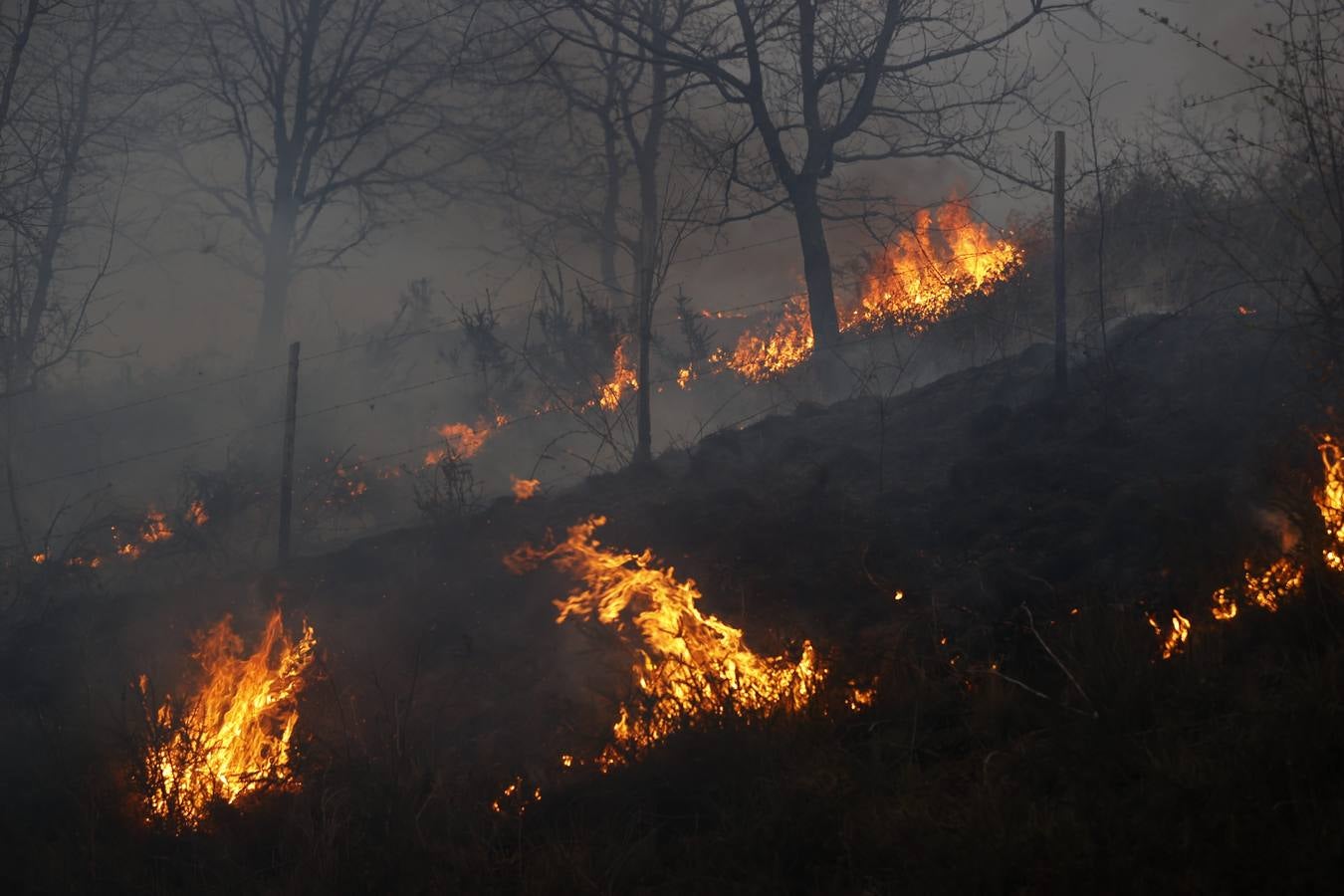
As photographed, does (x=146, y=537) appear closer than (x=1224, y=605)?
No

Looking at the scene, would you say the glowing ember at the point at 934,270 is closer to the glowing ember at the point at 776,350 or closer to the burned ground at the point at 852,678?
the glowing ember at the point at 776,350

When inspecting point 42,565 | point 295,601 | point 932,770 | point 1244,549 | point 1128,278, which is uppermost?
point 1128,278

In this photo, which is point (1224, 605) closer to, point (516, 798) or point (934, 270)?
point (516, 798)

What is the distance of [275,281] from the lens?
818 inches

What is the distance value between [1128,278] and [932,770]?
991cm

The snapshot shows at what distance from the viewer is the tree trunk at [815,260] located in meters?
13.3

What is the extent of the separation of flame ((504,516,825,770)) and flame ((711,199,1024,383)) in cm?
722

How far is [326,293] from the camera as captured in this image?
31844mm

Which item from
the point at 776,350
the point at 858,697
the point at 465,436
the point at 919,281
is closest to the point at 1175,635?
the point at 858,697

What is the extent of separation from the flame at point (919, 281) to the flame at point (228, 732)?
28.1 ft

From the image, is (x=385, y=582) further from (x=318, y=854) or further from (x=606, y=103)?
(x=606, y=103)

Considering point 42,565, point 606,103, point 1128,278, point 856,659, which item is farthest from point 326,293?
point 856,659

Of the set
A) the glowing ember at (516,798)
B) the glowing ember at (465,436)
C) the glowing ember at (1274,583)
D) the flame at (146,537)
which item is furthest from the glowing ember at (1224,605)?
the glowing ember at (465,436)

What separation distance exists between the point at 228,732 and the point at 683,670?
294 cm
